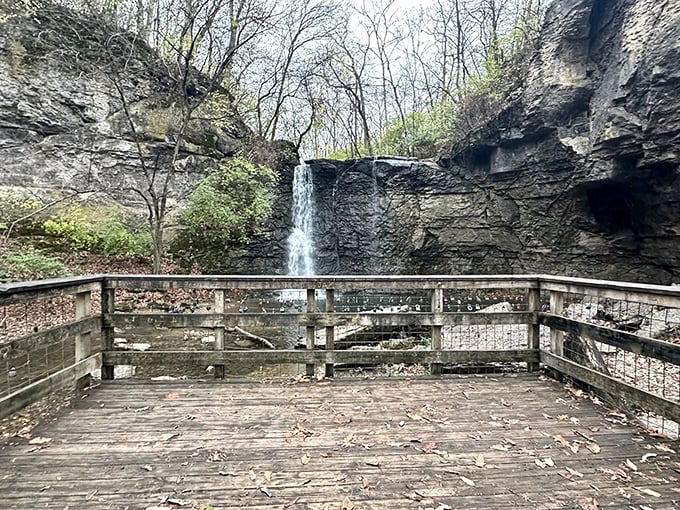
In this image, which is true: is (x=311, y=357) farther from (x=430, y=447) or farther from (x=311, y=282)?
(x=430, y=447)

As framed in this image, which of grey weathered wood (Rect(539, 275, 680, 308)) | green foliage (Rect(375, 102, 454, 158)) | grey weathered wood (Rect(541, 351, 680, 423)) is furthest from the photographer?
green foliage (Rect(375, 102, 454, 158))

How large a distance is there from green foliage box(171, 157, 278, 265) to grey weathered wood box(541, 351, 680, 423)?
10857 mm

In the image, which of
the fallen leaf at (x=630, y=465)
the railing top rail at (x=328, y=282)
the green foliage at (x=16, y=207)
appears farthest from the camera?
the green foliage at (x=16, y=207)

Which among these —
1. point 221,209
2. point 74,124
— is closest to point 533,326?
point 221,209

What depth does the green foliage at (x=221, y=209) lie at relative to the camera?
1267 cm

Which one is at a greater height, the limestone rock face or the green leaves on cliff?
the limestone rock face

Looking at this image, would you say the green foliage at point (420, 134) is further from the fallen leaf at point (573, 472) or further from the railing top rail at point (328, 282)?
the fallen leaf at point (573, 472)

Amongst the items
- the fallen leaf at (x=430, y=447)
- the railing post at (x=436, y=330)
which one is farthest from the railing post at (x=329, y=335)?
the fallen leaf at (x=430, y=447)

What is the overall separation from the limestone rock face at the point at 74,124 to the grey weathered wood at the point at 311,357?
28.1ft

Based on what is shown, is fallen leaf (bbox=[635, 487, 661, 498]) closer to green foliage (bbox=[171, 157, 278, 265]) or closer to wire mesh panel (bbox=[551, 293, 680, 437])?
wire mesh panel (bbox=[551, 293, 680, 437])

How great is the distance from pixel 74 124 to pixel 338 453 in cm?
1404

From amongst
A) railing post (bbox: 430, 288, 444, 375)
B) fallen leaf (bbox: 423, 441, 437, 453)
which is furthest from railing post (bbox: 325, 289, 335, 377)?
fallen leaf (bbox: 423, 441, 437, 453)

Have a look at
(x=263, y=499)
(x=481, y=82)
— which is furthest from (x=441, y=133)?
(x=263, y=499)

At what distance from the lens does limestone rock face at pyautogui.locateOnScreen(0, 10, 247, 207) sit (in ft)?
37.5
